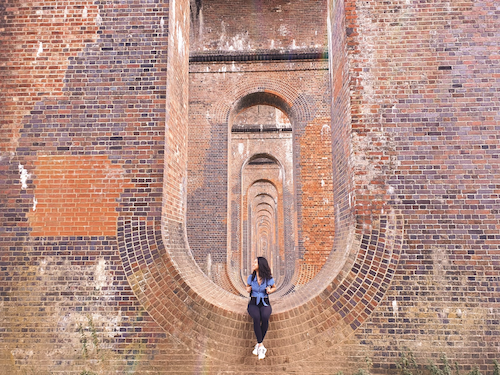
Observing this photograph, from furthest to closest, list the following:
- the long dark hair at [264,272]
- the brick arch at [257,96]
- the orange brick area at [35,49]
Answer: the brick arch at [257,96] < the orange brick area at [35,49] < the long dark hair at [264,272]

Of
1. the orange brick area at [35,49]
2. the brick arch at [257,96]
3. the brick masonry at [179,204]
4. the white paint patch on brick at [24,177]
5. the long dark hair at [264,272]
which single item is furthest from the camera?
the brick arch at [257,96]

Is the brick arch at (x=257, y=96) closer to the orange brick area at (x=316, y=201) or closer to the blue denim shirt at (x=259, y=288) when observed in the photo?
the orange brick area at (x=316, y=201)

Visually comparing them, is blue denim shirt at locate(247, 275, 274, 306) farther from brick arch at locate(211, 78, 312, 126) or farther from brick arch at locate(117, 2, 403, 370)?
brick arch at locate(211, 78, 312, 126)

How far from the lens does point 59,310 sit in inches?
150

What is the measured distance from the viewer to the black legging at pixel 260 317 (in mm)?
3439

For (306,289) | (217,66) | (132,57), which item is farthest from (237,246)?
(132,57)

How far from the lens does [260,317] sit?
11.5ft

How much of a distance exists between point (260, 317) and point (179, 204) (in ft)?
6.54

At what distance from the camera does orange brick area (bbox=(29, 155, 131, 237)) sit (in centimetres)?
399

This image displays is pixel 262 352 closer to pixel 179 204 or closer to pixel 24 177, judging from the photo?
pixel 179 204

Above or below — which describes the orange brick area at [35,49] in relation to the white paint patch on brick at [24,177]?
above

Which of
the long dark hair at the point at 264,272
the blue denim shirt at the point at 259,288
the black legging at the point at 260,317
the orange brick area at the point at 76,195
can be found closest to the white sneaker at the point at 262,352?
the black legging at the point at 260,317

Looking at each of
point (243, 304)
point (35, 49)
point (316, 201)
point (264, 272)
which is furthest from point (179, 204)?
point (316, 201)

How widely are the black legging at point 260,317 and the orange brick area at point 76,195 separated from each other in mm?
1916
